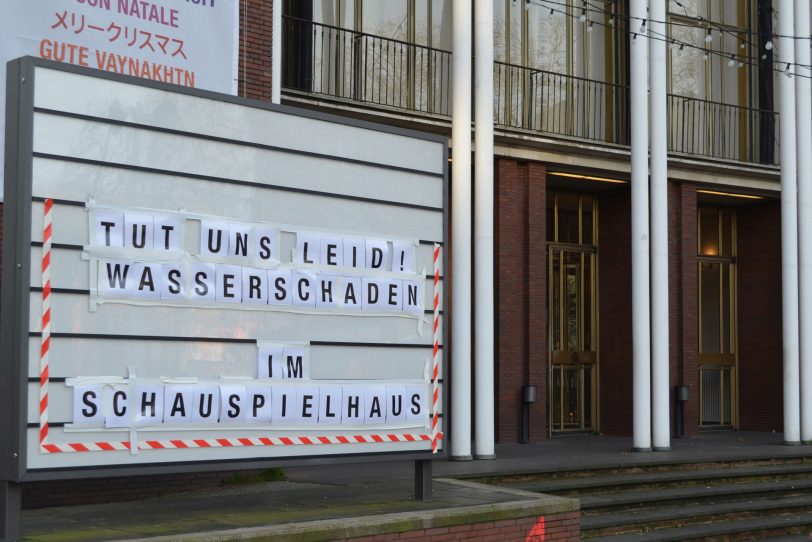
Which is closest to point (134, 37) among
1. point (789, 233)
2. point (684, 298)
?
point (789, 233)

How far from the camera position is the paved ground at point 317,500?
29.6ft

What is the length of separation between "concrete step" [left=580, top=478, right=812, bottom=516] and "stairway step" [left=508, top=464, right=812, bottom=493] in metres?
0.12

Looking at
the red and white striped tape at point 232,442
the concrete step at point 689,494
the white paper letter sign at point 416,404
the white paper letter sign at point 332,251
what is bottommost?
the concrete step at point 689,494

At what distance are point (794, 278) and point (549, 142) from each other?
471 cm

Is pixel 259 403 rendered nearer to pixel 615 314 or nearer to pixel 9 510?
pixel 9 510

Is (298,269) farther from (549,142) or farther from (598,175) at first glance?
(598,175)

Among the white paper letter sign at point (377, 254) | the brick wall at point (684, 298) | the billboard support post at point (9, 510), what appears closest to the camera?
the billboard support post at point (9, 510)

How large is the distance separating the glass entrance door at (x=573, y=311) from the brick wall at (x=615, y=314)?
0.63 feet

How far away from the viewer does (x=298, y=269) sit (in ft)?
33.2

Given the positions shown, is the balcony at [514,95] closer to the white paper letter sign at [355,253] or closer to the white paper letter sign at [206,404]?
the white paper letter sign at [355,253]

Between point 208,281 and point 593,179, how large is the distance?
43.9ft

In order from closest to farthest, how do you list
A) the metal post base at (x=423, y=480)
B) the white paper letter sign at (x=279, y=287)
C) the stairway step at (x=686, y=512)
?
the white paper letter sign at (x=279, y=287) < the metal post base at (x=423, y=480) < the stairway step at (x=686, y=512)

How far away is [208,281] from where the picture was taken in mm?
9492

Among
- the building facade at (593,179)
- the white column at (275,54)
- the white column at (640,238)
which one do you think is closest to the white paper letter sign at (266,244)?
the white column at (275,54)
